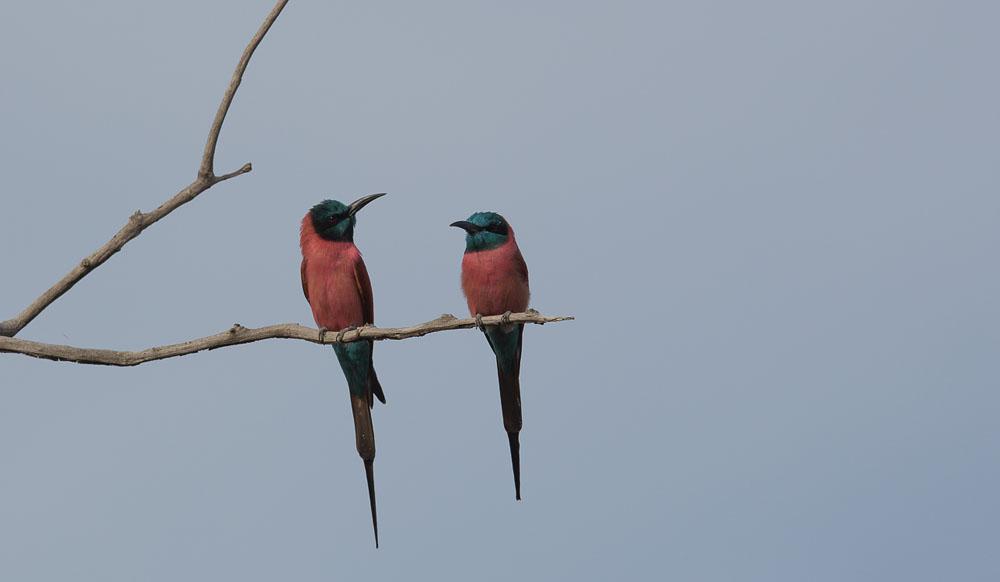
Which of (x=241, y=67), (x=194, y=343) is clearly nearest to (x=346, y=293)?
(x=194, y=343)

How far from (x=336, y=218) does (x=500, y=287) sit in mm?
1095

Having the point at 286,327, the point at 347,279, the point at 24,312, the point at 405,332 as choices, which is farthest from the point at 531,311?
the point at 24,312

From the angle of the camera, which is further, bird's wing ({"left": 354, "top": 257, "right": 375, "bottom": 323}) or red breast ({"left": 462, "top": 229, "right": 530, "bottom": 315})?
red breast ({"left": 462, "top": 229, "right": 530, "bottom": 315})

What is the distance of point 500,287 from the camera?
736cm

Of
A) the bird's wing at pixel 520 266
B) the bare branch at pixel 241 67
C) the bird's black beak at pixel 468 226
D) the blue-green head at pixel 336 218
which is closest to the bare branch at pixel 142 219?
the bare branch at pixel 241 67

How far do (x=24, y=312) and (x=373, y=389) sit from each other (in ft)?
6.85

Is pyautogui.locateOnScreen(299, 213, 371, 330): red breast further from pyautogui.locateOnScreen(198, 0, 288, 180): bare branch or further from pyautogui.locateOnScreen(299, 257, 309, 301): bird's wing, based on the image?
pyautogui.locateOnScreen(198, 0, 288, 180): bare branch

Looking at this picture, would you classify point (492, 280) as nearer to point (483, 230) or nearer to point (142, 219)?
point (483, 230)

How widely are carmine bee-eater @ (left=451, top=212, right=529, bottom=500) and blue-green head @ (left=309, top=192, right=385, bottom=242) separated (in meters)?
0.62

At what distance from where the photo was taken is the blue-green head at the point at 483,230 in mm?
7414

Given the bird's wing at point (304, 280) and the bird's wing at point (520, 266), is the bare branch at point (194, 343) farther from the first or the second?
the bird's wing at point (520, 266)

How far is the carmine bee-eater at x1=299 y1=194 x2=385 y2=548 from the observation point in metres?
7.21

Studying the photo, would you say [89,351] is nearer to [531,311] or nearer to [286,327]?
[286,327]

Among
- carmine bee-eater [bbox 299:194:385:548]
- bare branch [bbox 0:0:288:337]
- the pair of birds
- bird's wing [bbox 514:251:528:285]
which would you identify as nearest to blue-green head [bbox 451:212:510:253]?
the pair of birds
